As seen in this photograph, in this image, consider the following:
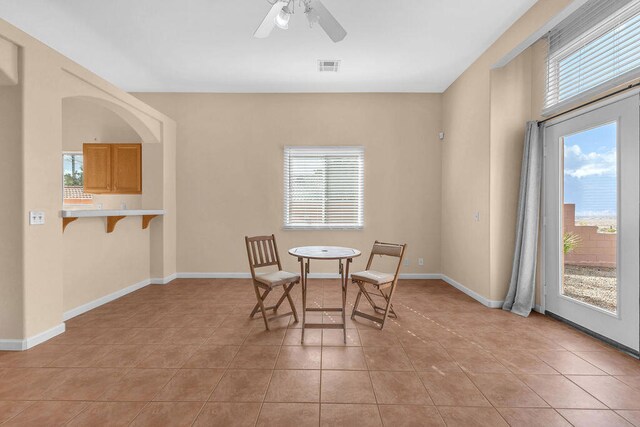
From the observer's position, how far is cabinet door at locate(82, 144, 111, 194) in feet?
15.7

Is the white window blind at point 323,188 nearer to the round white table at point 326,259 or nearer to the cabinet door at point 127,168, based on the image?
the round white table at point 326,259

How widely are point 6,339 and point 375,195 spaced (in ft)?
15.7

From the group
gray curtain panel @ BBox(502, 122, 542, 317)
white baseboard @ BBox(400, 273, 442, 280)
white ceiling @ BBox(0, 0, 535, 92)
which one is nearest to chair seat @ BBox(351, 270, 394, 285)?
gray curtain panel @ BBox(502, 122, 542, 317)

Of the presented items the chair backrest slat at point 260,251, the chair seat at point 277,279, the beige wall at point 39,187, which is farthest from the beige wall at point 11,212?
the chair seat at point 277,279

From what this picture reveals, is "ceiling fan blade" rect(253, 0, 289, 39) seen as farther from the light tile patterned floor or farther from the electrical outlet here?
the light tile patterned floor


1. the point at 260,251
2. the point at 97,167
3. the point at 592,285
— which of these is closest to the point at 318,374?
the point at 260,251

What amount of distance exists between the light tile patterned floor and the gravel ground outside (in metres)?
0.37

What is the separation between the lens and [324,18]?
2488 millimetres

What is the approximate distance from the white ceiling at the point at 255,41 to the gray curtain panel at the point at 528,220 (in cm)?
142

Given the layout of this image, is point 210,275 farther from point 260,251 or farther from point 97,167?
point 97,167

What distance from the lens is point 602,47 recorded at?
2748mm

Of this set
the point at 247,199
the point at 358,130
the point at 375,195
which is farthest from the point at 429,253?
the point at 247,199

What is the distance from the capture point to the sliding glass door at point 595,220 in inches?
100

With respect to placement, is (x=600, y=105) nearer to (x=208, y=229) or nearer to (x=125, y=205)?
(x=208, y=229)
